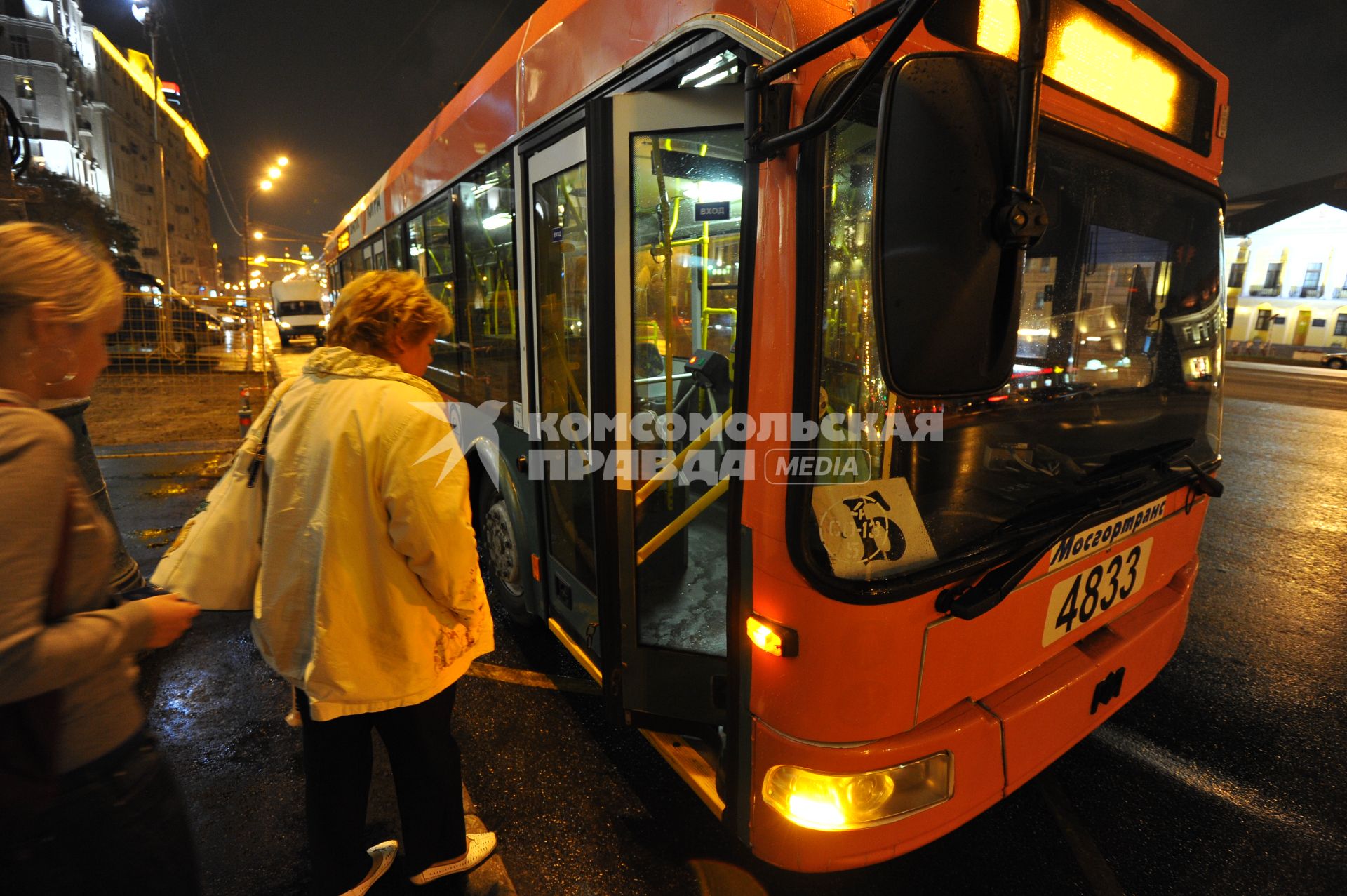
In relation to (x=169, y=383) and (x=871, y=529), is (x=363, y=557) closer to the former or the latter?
(x=871, y=529)

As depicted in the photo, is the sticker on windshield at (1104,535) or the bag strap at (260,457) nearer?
the bag strap at (260,457)

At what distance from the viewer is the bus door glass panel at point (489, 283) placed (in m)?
3.29

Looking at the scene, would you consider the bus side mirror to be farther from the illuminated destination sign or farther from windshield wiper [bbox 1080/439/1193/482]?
windshield wiper [bbox 1080/439/1193/482]

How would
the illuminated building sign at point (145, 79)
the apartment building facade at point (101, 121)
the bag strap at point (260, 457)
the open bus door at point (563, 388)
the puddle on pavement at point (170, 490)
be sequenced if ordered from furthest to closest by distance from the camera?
1. the illuminated building sign at point (145, 79)
2. the apartment building facade at point (101, 121)
3. the puddle on pavement at point (170, 490)
4. the open bus door at point (563, 388)
5. the bag strap at point (260, 457)

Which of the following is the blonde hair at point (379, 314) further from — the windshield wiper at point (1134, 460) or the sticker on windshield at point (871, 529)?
the windshield wiper at point (1134, 460)

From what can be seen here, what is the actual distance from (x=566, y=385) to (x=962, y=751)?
208cm

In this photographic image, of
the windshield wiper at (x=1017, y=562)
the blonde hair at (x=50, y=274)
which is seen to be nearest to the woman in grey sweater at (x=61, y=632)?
the blonde hair at (x=50, y=274)

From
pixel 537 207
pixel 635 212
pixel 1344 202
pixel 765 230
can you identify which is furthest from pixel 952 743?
pixel 1344 202

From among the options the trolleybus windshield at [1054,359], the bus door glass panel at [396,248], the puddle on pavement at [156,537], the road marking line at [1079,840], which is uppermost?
the bus door glass panel at [396,248]

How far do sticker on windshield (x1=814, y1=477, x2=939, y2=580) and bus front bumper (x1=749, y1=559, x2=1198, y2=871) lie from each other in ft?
1.67

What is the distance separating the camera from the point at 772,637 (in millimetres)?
1817

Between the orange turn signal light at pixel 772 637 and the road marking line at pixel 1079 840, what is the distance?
1611 millimetres

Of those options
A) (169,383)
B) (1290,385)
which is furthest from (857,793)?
(1290,385)

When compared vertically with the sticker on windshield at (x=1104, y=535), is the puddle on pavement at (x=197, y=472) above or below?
below
